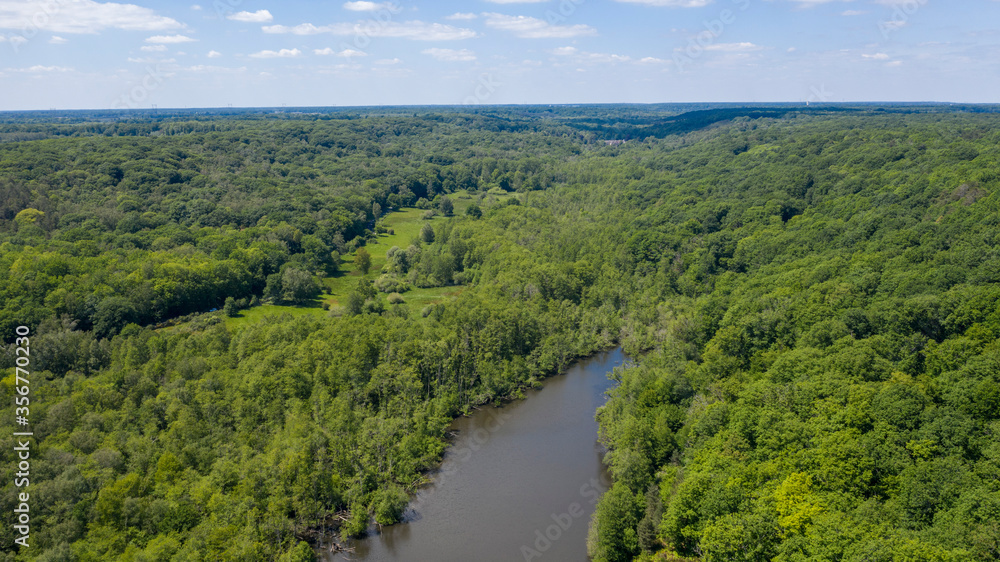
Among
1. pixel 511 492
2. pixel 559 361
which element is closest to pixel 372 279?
pixel 559 361

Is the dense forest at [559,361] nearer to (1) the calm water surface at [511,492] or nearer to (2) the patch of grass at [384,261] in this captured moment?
(2) the patch of grass at [384,261]

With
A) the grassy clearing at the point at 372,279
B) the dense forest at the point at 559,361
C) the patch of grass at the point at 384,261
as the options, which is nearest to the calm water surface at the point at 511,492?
the dense forest at the point at 559,361

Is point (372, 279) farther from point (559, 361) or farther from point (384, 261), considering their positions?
point (559, 361)

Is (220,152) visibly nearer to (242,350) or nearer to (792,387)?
(242,350)

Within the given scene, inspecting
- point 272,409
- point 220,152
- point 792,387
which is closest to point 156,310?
point 272,409

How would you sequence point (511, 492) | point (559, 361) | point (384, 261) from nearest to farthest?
point (511, 492) → point (559, 361) → point (384, 261)

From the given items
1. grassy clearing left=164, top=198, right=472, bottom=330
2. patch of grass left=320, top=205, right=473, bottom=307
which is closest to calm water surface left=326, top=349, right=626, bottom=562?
grassy clearing left=164, top=198, right=472, bottom=330
